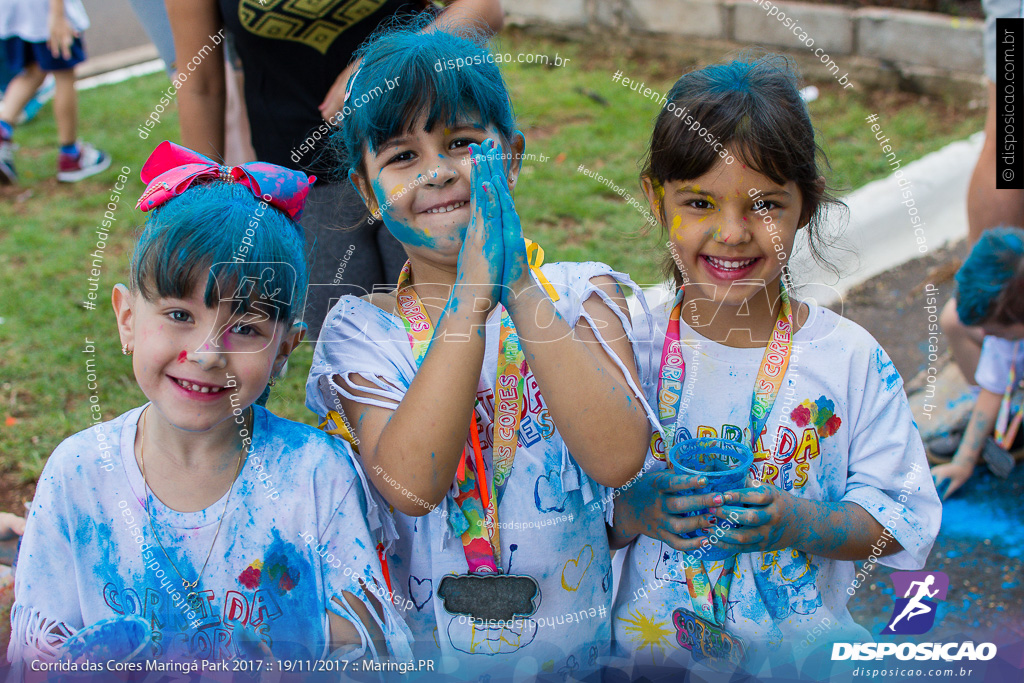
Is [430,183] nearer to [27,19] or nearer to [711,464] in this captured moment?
[711,464]

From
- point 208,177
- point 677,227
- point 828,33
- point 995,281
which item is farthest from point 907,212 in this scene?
point 208,177

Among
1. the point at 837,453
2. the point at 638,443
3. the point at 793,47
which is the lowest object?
the point at 837,453

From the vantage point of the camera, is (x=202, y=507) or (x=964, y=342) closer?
(x=202, y=507)

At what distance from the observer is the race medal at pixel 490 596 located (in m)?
1.75

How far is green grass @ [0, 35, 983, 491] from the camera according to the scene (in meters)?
3.41

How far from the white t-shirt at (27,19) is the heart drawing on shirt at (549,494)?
5.35 m

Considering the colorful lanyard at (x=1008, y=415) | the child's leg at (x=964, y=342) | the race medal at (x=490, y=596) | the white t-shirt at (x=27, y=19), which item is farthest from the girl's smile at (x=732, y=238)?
the white t-shirt at (x=27, y=19)

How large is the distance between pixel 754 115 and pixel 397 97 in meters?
0.73

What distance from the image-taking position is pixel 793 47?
6.14m

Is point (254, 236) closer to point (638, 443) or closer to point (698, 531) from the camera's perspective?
point (638, 443)

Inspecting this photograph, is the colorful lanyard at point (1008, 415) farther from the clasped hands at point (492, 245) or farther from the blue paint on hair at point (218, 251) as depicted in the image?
the blue paint on hair at point (218, 251)

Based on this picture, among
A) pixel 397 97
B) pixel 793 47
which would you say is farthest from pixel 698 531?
pixel 793 47

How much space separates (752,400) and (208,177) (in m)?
1.23

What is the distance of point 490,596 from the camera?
5.75 feet
